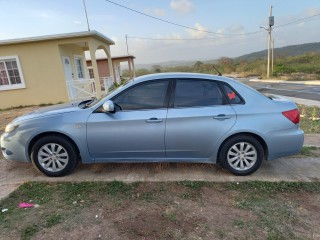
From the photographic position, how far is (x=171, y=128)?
342 cm

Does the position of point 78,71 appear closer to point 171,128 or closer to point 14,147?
point 14,147

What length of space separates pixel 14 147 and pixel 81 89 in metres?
8.70

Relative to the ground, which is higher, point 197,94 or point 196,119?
point 197,94

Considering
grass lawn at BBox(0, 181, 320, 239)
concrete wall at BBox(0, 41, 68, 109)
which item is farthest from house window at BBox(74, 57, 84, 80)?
grass lawn at BBox(0, 181, 320, 239)

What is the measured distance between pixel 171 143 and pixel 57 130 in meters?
1.72

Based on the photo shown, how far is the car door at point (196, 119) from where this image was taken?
3404 millimetres

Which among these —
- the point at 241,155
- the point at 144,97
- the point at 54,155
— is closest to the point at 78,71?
the point at 54,155

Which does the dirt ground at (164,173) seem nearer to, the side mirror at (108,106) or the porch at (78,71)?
the side mirror at (108,106)

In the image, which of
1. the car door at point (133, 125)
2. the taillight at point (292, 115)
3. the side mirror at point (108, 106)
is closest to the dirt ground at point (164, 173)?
the car door at point (133, 125)

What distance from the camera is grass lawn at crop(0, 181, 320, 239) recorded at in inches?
94.9

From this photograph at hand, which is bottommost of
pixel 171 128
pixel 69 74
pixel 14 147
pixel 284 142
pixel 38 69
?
pixel 284 142

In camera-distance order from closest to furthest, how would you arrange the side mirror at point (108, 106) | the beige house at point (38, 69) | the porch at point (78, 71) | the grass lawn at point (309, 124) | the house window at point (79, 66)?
1. the side mirror at point (108, 106)
2. the grass lawn at point (309, 124)
3. the beige house at point (38, 69)
4. the porch at point (78, 71)
5. the house window at point (79, 66)

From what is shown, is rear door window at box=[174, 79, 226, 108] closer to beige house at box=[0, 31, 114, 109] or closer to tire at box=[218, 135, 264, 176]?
tire at box=[218, 135, 264, 176]

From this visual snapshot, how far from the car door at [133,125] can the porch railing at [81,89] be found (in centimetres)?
886
